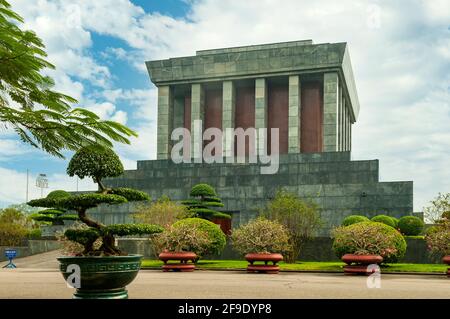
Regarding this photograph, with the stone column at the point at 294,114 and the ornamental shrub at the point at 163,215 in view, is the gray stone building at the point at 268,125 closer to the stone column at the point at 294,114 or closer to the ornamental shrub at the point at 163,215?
the stone column at the point at 294,114

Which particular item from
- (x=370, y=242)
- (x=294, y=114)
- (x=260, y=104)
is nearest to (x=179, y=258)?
(x=370, y=242)

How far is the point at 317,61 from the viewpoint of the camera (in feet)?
149

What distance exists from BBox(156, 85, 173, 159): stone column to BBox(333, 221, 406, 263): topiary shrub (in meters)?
26.7

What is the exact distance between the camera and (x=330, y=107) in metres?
45.7

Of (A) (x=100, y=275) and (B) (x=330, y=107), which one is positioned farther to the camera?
(B) (x=330, y=107)

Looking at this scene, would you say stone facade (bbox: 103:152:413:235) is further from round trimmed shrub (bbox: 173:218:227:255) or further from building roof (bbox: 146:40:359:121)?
→ round trimmed shrub (bbox: 173:218:227:255)

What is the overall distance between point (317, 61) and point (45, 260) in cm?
2510

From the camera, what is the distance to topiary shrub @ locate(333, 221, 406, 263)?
23.4m

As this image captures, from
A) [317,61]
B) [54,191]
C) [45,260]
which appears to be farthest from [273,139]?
[45,260]

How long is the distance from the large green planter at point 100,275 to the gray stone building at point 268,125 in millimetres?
26734

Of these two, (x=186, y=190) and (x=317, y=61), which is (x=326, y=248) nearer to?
(x=186, y=190)

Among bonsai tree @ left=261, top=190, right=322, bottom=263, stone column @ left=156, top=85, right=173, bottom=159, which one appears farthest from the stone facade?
bonsai tree @ left=261, top=190, right=322, bottom=263

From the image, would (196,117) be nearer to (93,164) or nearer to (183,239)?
(183,239)

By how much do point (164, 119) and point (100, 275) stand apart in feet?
129
